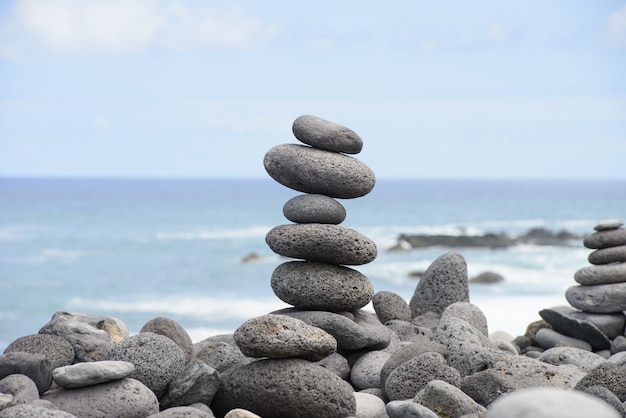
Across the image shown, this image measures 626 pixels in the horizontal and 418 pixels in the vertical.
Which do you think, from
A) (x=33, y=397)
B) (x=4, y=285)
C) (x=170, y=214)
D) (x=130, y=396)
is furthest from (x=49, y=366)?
(x=170, y=214)

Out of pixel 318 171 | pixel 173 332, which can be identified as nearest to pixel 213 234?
pixel 318 171

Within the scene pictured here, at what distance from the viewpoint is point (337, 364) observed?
779 centimetres

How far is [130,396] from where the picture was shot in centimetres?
619

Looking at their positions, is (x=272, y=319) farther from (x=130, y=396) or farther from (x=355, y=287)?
(x=355, y=287)

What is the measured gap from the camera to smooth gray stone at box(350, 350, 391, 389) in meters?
7.67

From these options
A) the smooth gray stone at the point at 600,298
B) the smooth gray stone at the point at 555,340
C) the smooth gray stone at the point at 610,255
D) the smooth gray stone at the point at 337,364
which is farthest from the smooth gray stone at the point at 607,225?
the smooth gray stone at the point at 337,364

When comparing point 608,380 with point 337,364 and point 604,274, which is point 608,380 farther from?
point 604,274

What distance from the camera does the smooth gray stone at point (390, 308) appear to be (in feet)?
31.4

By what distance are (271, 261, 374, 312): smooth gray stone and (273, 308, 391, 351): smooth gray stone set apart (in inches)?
4.5

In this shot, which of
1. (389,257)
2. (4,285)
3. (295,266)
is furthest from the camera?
(389,257)

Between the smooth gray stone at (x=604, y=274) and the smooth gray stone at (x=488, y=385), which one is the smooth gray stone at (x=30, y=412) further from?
the smooth gray stone at (x=604, y=274)

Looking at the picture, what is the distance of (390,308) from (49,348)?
3945mm

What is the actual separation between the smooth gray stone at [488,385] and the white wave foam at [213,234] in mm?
30717

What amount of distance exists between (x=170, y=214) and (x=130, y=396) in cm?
4623
